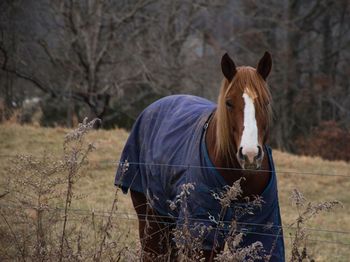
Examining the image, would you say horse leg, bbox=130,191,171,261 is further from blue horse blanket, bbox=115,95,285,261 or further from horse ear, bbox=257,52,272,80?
horse ear, bbox=257,52,272,80

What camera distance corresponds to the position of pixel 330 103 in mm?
26812

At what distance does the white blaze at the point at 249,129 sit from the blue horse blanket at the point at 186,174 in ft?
0.97

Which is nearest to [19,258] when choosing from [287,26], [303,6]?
[287,26]

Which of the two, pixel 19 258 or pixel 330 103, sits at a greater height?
pixel 19 258

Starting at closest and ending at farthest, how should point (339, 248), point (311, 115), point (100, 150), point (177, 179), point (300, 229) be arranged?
point (300, 229), point (177, 179), point (339, 248), point (100, 150), point (311, 115)

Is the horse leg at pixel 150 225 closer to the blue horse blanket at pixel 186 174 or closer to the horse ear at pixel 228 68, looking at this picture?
the blue horse blanket at pixel 186 174

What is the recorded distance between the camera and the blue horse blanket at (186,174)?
3.80 metres

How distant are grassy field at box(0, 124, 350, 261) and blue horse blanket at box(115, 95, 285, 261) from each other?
1935 millimetres

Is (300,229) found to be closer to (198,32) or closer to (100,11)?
(100,11)

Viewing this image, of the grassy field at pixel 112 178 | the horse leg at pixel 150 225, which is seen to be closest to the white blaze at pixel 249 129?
the horse leg at pixel 150 225

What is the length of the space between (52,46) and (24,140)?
813 cm

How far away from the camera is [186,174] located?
13.2 ft

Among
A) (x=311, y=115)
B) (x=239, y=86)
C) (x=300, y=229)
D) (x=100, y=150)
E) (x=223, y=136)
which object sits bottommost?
(x=311, y=115)

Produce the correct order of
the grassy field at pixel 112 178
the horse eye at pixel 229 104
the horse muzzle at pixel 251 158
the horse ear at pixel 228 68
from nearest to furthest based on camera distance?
the horse muzzle at pixel 251 158
the horse eye at pixel 229 104
the horse ear at pixel 228 68
the grassy field at pixel 112 178
